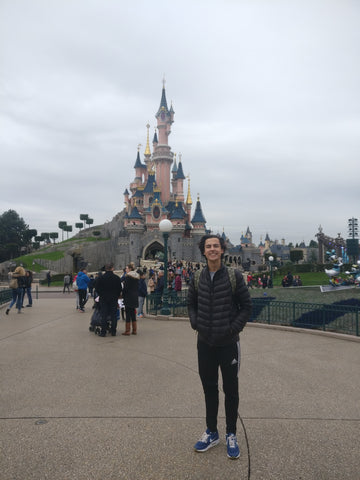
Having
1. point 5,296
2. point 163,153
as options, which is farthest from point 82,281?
point 163,153

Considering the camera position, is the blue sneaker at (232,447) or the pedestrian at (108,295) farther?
the pedestrian at (108,295)

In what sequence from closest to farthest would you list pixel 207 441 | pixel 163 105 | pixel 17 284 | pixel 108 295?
pixel 207 441 < pixel 108 295 < pixel 17 284 < pixel 163 105

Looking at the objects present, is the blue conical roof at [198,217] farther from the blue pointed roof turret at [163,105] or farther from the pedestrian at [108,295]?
the pedestrian at [108,295]

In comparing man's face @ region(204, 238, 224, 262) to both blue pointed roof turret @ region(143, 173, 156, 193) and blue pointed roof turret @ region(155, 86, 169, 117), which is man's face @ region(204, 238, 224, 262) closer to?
blue pointed roof turret @ region(143, 173, 156, 193)

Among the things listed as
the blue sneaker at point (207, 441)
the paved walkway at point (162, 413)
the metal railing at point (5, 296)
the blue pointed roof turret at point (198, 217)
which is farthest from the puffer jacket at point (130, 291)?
the blue pointed roof turret at point (198, 217)

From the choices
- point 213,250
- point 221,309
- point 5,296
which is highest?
point 213,250

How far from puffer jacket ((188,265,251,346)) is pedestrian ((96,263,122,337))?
458 cm

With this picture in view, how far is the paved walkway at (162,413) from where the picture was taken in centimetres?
279

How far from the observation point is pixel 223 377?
3.14 metres

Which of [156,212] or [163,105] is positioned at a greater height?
[163,105]

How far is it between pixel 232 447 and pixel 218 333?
0.97 meters

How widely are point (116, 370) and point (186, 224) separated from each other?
5584cm

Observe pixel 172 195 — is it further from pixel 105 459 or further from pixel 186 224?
pixel 105 459

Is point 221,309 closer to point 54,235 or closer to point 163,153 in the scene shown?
point 163,153
